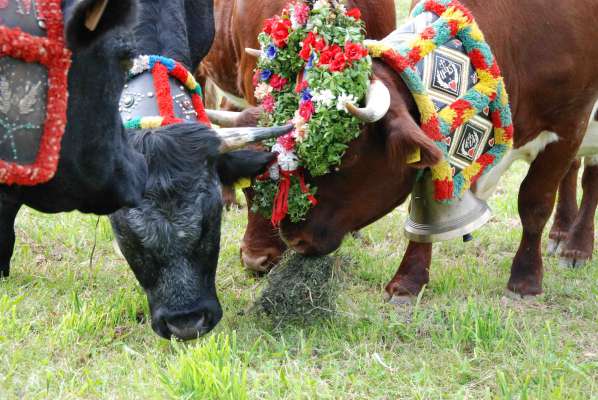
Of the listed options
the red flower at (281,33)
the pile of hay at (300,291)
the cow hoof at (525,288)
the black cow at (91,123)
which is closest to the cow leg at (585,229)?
the cow hoof at (525,288)

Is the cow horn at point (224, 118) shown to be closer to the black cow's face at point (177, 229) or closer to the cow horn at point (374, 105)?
the black cow's face at point (177, 229)

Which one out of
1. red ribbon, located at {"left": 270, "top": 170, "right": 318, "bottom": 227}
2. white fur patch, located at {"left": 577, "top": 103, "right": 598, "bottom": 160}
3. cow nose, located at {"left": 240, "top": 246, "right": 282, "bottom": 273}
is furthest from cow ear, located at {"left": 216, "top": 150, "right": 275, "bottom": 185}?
white fur patch, located at {"left": 577, "top": 103, "right": 598, "bottom": 160}

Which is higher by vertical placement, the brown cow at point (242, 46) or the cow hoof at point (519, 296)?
the brown cow at point (242, 46)

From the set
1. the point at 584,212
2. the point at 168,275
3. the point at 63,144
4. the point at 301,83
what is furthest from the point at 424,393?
the point at 584,212

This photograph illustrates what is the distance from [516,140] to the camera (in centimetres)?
484

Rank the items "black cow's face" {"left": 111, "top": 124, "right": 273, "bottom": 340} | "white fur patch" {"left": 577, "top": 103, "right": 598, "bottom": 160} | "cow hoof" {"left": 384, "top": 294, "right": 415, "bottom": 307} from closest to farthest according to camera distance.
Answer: "black cow's face" {"left": 111, "top": 124, "right": 273, "bottom": 340} < "cow hoof" {"left": 384, "top": 294, "right": 415, "bottom": 307} < "white fur patch" {"left": 577, "top": 103, "right": 598, "bottom": 160}

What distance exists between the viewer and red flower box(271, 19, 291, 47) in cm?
417

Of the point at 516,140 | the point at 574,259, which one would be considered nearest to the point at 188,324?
the point at 516,140

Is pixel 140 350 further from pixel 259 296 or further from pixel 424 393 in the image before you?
pixel 424 393

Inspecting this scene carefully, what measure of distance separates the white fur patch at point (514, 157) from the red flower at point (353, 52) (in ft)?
4.26

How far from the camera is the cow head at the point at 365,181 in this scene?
158 inches

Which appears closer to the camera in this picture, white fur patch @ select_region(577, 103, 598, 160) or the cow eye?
the cow eye

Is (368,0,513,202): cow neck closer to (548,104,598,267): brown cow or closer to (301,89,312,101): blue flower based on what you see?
(301,89,312,101): blue flower

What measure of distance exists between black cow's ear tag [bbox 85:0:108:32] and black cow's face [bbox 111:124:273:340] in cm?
151
